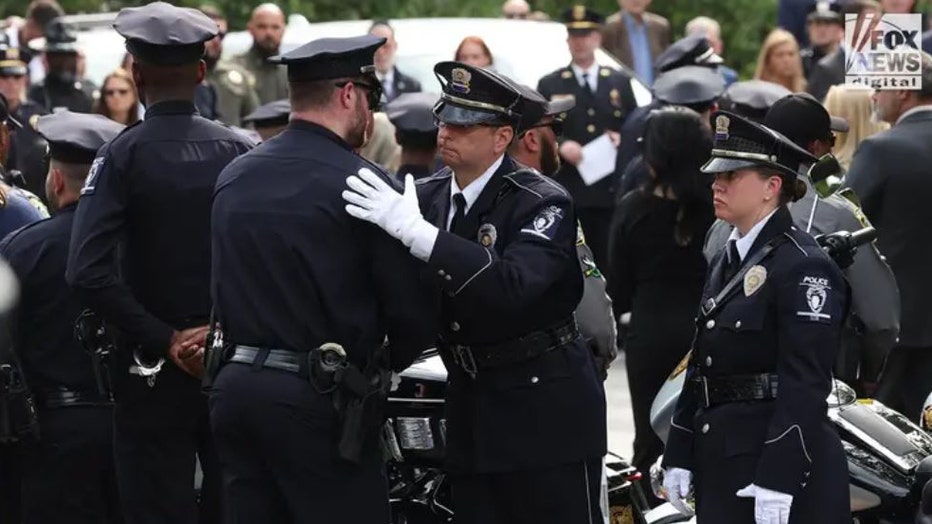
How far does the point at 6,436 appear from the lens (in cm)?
693

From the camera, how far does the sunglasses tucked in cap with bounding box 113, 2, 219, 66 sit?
656 cm

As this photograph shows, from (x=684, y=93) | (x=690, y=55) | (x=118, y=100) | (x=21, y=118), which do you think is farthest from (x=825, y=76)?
(x=21, y=118)

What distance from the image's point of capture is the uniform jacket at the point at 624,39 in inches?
643

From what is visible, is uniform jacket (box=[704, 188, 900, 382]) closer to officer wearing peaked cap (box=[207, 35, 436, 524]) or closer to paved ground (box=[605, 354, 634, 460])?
officer wearing peaked cap (box=[207, 35, 436, 524])

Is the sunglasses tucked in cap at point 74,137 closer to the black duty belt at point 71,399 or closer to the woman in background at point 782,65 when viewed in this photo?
the black duty belt at point 71,399

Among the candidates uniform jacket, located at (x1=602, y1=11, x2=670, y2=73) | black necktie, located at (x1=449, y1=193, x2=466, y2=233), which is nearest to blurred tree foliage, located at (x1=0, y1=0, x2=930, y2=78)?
uniform jacket, located at (x1=602, y1=11, x2=670, y2=73)

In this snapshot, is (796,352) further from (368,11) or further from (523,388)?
(368,11)

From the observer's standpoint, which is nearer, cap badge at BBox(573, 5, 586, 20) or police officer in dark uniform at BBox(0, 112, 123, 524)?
police officer in dark uniform at BBox(0, 112, 123, 524)

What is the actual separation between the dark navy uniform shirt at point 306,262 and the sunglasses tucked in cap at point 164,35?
97 cm

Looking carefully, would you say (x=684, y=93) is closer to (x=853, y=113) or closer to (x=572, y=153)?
(x=853, y=113)

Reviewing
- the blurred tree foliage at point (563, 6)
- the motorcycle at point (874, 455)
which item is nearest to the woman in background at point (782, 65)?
the blurred tree foliage at point (563, 6)

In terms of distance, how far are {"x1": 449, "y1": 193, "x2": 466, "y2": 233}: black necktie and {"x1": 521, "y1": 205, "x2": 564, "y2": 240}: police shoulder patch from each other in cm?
23

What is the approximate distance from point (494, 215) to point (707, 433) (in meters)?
0.91

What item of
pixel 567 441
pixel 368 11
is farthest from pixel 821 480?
pixel 368 11
